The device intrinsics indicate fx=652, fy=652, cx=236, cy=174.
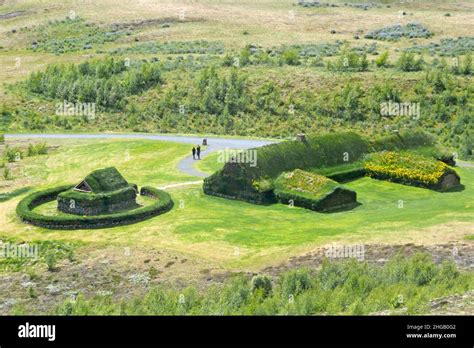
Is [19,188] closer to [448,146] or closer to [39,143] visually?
[39,143]

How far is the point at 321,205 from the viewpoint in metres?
47.8

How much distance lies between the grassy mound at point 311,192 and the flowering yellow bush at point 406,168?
7716mm

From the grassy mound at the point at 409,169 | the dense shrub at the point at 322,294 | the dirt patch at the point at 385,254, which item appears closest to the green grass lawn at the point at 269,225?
the grassy mound at the point at 409,169

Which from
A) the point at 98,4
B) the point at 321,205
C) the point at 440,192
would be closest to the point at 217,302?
the point at 321,205

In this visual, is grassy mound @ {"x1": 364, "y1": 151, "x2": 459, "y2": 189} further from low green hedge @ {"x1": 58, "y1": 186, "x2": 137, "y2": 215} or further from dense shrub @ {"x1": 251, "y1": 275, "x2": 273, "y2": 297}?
dense shrub @ {"x1": 251, "y1": 275, "x2": 273, "y2": 297}

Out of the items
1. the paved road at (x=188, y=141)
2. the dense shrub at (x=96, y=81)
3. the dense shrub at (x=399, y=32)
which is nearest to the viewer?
the paved road at (x=188, y=141)

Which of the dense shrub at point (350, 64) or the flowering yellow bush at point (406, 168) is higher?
the dense shrub at point (350, 64)

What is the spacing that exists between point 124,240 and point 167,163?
2123 centimetres

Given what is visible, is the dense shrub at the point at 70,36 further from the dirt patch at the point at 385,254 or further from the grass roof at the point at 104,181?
the dirt patch at the point at 385,254

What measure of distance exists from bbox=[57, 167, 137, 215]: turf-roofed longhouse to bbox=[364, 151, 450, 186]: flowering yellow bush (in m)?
21.6

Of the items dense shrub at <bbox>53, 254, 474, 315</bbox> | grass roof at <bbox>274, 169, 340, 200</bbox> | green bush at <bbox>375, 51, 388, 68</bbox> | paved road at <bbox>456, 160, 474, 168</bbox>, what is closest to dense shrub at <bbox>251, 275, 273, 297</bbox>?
dense shrub at <bbox>53, 254, 474, 315</bbox>

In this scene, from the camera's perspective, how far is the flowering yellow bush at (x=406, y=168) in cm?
5422

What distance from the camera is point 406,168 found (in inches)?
2200

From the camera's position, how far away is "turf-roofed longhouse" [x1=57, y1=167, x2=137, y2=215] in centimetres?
4678
